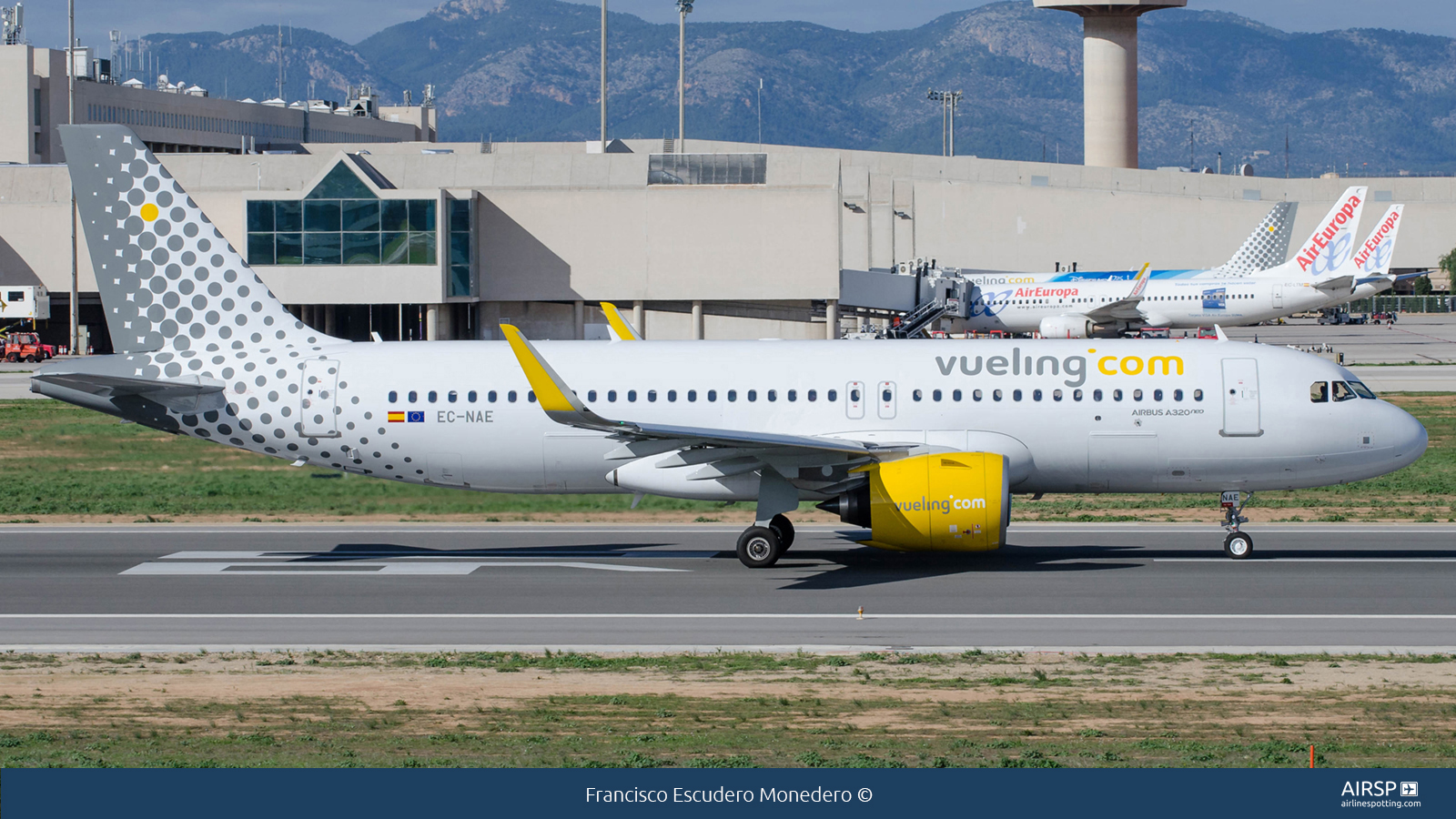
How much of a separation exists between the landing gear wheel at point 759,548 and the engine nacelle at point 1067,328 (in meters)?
62.9

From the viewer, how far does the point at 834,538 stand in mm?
27594

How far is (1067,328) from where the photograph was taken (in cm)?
8481

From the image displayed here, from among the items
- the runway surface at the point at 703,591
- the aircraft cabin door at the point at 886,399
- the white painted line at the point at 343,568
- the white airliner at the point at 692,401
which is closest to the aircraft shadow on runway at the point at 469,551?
the runway surface at the point at 703,591

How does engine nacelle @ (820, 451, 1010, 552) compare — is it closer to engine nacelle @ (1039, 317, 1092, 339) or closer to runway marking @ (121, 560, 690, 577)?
runway marking @ (121, 560, 690, 577)

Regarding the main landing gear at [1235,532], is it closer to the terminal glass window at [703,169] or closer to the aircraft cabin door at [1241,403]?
the aircraft cabin door at [1241,403]

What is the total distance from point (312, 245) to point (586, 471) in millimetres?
60975

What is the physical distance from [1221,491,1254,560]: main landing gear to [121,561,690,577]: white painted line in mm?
9196

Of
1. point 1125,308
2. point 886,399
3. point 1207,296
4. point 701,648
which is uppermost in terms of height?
point 1207,296

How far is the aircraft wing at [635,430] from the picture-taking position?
2188 cm

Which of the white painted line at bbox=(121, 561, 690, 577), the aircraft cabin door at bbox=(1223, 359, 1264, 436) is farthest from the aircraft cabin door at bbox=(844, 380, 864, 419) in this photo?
the aircraft cabin door at bbox=(1223, 359, 1264, 436)

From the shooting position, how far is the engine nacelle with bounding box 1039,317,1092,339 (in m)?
84.7

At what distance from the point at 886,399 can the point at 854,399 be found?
0.53 metres

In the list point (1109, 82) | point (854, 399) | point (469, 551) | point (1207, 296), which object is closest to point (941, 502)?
point (854, 399)

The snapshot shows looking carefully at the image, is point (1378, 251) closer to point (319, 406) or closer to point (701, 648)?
point (319, 406)
